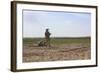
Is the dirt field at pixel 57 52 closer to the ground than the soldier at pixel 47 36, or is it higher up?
closer to the ground

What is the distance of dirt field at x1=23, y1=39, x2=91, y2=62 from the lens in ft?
6.56

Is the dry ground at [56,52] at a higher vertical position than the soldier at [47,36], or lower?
lower

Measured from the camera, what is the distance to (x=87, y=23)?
2.26 metres

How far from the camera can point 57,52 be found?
2.11m

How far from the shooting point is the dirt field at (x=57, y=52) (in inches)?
78.7

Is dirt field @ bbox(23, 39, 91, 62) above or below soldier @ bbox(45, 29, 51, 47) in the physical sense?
below

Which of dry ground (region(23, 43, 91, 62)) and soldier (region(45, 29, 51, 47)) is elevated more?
soldier (region(45, 29, 51, 47))

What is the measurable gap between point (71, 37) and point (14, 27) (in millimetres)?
589

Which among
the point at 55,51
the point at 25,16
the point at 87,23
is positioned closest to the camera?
the point at 25,16

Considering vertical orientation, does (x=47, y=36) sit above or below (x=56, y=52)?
above

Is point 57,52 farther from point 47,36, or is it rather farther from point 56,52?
point 47,36

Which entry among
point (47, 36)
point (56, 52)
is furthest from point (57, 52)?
point (47, 36)

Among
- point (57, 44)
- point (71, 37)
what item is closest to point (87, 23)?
point (71, 37)

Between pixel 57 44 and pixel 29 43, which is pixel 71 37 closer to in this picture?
pixel 57 44
